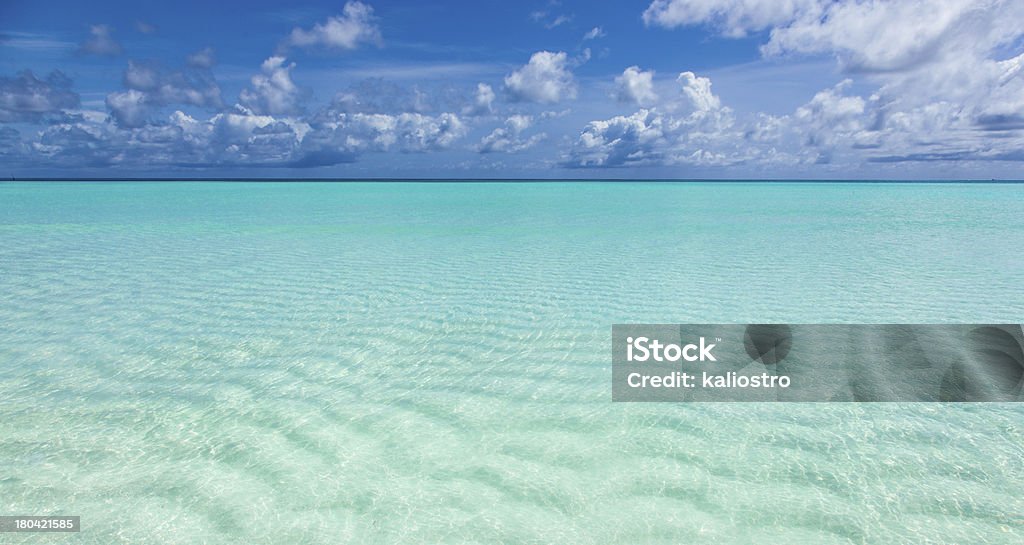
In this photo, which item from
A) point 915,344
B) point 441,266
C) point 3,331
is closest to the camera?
point 915,344

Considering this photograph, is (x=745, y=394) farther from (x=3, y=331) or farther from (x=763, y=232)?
(x=763, y=232)

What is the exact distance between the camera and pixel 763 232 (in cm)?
1777

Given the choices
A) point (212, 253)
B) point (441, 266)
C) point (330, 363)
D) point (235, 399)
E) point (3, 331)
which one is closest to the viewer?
point (235, 399)

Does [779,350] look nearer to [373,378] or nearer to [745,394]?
[745,394]

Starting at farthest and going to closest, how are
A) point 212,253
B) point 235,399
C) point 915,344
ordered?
point 212,253, point 915,344, point 235,399

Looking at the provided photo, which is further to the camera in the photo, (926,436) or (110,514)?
(926,436)

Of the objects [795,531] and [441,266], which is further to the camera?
[441,266]

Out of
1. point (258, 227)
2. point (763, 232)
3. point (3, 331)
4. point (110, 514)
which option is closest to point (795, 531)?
point (110, 514)

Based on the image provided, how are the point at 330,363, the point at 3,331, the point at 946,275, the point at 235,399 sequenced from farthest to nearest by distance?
the point at 946,275 → the point at 3,331 → the point at 330,363 → the point at 235,399

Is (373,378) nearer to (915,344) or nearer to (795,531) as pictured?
(795,531)

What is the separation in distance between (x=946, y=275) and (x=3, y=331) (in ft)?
43.7

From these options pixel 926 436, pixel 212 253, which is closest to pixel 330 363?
pixel 926 436

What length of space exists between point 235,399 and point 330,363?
100cm

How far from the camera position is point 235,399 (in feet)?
14.8
